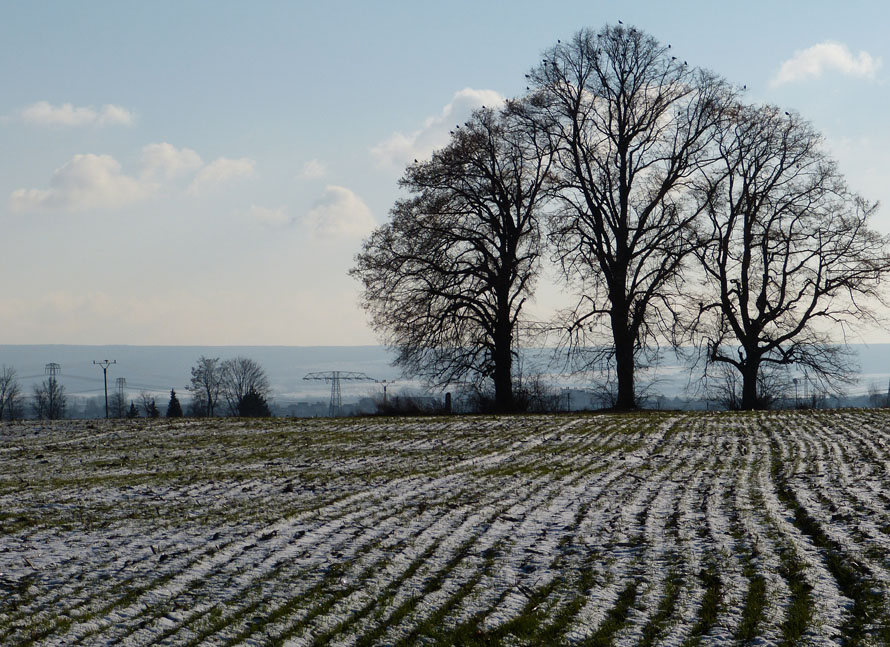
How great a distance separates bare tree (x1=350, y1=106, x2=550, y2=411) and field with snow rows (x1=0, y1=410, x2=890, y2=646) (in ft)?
A: 50.2

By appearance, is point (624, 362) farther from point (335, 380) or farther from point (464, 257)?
point (335, 380)

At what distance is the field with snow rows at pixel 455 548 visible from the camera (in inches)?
240

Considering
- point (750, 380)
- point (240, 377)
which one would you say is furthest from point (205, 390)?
point (750, 380)

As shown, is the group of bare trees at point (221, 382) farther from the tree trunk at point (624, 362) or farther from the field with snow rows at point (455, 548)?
the field with snow rows at point (455, 548)

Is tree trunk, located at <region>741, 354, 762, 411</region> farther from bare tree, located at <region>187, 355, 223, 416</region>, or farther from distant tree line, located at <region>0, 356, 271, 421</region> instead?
bare tree, located at <region>187, 355, 223, 416</region>

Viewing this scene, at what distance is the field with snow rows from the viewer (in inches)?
240

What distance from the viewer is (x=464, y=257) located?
3231 cm

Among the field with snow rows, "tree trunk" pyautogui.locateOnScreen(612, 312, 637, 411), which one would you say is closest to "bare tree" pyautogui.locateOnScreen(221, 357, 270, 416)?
"tree trunk" pyautogui.locateOnScreen(612, 312, 637, 411)

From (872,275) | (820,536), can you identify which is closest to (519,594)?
(820,536)

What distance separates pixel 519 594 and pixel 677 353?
26.1 metres

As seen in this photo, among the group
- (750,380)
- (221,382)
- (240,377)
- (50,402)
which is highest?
(240,377)

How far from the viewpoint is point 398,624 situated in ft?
20.3

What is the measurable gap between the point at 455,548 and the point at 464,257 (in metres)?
24.5

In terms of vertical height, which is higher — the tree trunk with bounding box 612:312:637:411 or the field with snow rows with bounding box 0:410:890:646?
the tree trunk with bounding box 612:312:637:411
